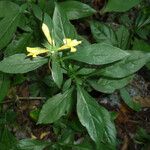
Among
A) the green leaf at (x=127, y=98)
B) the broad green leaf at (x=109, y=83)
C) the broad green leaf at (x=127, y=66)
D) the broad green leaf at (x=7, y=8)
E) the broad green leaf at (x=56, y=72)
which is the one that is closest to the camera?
the broad green leaf at (x=56, y=72)

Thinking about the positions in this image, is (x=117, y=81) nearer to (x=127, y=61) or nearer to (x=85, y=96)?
(x=127, y=61)

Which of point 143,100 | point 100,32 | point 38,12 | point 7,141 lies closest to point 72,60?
point 38,12

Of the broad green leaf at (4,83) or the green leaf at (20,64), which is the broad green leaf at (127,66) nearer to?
the green leaf at (20,64)

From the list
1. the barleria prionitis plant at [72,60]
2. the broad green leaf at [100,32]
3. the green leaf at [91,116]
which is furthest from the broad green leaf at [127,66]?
the broad green leaf at [100,32]

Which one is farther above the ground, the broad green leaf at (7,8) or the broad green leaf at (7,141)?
the broad green leaf at (7,8)

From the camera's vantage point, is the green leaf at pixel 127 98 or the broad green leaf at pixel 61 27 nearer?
the broad green leaf at pixel 61 27

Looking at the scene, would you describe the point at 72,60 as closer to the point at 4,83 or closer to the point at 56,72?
the point at 56,72

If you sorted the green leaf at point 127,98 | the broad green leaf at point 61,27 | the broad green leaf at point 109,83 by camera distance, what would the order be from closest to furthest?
the broad green leaf at point 61,27 → the broad green leaf at point 109,83 → the green leaf at point 127,98
